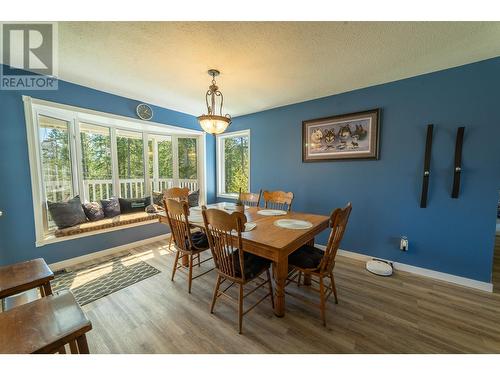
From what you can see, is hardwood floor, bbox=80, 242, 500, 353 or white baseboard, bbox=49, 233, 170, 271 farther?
white baseboard, bbox=49, 233, 170, 271

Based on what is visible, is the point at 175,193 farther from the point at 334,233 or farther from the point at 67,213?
the point at 334,233

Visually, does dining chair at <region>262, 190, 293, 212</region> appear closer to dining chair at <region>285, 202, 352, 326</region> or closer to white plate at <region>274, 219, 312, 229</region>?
white plate at <region>274, 219, 312, 229</region>

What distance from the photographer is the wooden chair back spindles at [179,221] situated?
1.90m

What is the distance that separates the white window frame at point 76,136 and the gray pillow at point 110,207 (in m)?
0.24

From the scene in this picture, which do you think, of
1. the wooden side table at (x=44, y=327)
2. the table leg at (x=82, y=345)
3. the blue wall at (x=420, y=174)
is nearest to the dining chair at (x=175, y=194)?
the blue wall at (x=420, y=174)

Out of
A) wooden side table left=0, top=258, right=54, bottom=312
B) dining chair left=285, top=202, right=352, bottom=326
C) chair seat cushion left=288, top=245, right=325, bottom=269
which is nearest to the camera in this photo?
wooden side table left=0, top=258, right=54, bottom=312

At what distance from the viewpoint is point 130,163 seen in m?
3.73

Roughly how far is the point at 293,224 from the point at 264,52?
168 cm

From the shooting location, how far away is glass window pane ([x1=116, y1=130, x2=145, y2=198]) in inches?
142

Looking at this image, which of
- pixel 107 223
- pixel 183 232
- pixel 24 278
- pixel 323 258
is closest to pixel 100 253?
pixel 107 223

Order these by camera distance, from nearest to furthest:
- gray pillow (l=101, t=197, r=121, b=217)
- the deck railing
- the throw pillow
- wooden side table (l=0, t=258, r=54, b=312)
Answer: wooden side table (l=0, t=258, r=54, b=312) < the deck railing < gray pillow (l=101, t=197, r=121, b=217) < the throw pillow

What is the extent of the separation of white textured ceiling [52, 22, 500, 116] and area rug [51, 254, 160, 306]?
7.92ft

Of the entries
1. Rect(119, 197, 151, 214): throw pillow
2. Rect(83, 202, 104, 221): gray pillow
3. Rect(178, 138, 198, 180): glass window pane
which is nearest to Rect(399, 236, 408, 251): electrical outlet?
Rect(178, 138, 198, 180): glass window pane
